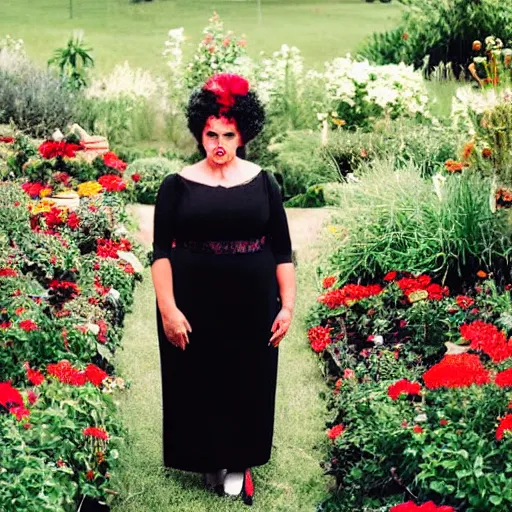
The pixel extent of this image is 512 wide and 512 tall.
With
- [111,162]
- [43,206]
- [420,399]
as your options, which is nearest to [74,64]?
[111,162]

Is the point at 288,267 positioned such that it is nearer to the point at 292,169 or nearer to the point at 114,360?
the point at 114,360

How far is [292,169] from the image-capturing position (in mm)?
11117

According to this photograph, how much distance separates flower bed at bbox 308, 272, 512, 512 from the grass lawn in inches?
543

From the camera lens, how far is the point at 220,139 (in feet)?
14.5

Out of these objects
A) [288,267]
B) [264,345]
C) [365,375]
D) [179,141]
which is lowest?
[179,141]

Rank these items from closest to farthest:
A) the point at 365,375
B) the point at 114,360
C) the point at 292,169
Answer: the point at 365,375, the point at 114,360, the point at 292,169

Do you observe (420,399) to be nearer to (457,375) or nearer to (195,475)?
(457,375)

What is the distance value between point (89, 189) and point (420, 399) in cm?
470

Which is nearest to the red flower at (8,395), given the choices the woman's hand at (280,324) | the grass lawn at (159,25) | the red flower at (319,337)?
the woman's hand at (280,324)

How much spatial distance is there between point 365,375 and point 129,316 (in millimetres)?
2617

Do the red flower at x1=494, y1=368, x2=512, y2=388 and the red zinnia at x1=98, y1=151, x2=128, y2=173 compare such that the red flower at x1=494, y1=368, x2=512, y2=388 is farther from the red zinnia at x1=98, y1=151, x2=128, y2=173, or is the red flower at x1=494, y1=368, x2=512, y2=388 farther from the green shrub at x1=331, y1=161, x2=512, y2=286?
the red zinnia at x1=98, y1=151, x2=128, y2=173

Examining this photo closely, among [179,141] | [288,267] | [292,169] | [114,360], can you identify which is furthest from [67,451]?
[179,141]

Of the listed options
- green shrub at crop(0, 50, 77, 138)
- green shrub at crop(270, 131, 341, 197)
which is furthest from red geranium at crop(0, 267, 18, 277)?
green shrub at crop(0, 50, 77, 138)

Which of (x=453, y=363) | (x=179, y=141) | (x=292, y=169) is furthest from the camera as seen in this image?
(x=179, y=141)
